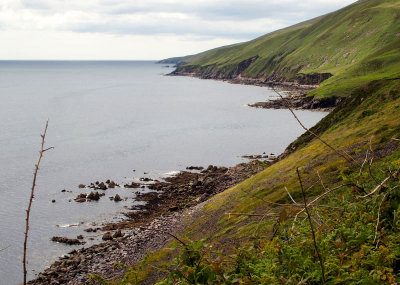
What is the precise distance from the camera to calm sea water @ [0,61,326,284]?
52.0 m

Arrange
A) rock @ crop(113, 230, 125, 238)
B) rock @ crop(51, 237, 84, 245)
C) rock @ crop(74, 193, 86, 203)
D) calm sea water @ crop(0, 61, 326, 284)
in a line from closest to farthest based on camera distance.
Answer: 1. rock @ crop(51, 237, 84, 245)
2. rock @ crop(113, 230, 125, 238)
3. calm sea water @ crop(0, 61, 326, 284)
4. rock @ crop(74, 193, 86, 203)

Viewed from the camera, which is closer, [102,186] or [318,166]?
[318,166]

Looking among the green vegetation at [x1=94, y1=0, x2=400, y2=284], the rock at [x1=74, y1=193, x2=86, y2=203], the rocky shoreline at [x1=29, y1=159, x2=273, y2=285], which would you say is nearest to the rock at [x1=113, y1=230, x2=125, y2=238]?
the rocky shoreline at [x1=29, y1=159, x2=273, y2=285]

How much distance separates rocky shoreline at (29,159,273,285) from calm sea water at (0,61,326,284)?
10.7 feet

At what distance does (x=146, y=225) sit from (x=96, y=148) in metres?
54.2

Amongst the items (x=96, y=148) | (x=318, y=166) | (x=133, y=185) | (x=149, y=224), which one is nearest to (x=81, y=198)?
(x=133, y=185)

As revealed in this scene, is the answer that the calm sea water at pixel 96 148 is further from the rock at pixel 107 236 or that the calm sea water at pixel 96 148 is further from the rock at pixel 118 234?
the rock at pixel 118 234

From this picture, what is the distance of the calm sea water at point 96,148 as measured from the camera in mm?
51969

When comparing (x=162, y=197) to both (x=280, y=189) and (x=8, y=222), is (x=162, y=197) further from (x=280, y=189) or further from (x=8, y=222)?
(x=280, y=189)

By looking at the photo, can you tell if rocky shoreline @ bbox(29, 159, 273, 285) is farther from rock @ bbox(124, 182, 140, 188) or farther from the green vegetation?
the green vegetation

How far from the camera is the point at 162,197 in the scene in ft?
207

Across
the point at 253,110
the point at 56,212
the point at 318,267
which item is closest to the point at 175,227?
the point at 56,212

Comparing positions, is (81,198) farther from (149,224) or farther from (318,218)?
(318,218)

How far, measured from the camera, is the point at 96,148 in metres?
98.6
